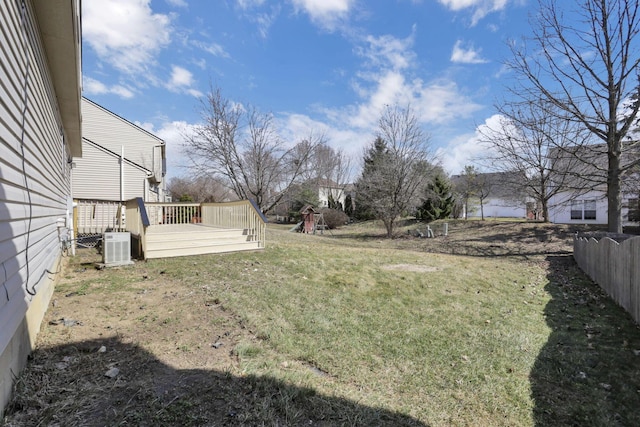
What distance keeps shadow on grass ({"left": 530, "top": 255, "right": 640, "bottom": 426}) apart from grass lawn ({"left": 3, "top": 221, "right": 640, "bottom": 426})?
0.06 ft

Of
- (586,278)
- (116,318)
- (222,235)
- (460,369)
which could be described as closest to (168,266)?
(222,235)

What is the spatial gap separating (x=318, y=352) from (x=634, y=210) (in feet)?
66.3

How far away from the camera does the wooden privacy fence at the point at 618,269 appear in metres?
4.79

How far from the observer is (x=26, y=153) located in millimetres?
3090

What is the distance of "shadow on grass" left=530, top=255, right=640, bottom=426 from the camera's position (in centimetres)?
287

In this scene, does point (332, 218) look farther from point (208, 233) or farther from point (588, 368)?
point (588, 368)

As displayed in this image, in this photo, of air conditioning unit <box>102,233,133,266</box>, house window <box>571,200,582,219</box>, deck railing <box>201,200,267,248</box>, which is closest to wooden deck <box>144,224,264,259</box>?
deck railing <box>201,200,267,248</box>

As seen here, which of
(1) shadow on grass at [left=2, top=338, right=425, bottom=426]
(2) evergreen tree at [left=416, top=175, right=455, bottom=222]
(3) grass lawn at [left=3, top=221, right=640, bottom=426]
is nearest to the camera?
(1) shadow on grass at [left=2, top=338, right=425, bottom=426]

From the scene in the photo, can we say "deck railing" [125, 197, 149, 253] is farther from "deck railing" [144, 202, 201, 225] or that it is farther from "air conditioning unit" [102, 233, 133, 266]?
"deck railing" [144, 202, 201, 225]

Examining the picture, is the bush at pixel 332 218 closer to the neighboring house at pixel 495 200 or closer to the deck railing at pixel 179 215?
the neighboring house at pixel 495 200

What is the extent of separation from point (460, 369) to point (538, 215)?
31.2m

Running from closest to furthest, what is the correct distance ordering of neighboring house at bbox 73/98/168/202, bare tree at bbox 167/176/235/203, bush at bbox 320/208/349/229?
neighboring house at bbox 73/98/168/202 → bush at bbox 320/208/349/229 → bare tree at bbox 167/176/235/203

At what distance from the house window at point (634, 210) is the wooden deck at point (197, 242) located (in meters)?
18.3

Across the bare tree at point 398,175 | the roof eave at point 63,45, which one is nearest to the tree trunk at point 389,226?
the bare tree at point 398,175
